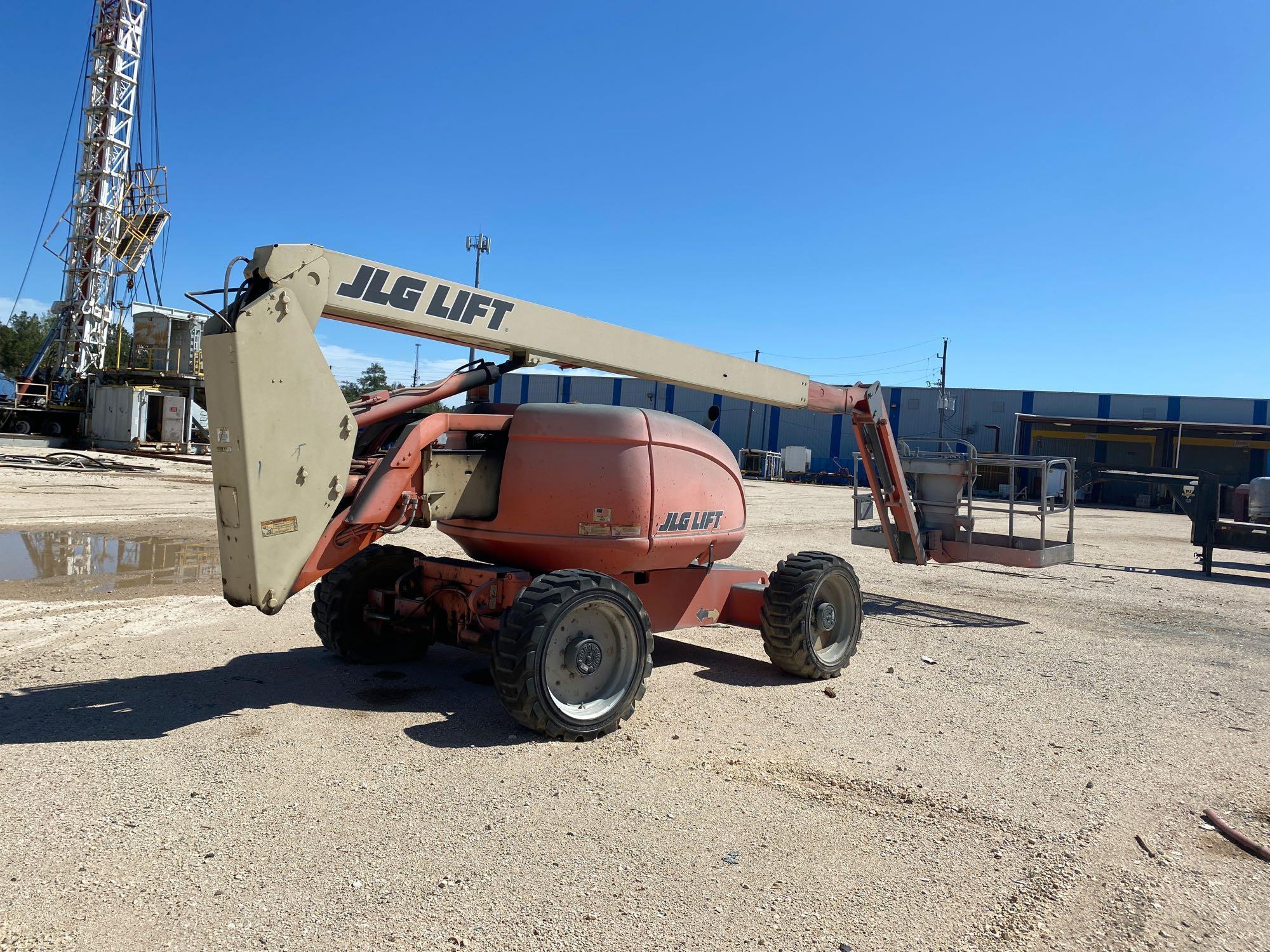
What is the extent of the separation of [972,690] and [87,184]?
4048 centimetres

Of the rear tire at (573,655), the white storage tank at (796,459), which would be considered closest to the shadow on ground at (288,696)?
the rear tire at (573,655)

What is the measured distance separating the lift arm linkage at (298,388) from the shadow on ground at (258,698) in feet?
4.04

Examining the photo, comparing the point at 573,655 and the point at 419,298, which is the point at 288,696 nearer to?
the point at 573,655

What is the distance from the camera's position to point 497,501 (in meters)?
6.20

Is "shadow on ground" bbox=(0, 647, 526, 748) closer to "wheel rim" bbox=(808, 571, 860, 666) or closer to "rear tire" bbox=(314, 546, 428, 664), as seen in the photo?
"rear tire" bbox=(314, 546, 428, 664)

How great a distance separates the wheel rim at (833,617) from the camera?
7172mm

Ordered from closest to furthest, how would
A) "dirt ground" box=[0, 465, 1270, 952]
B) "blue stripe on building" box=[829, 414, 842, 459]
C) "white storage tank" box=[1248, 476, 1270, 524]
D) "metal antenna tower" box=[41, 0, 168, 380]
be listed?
"dirt ground" box=[0, 465, 1270, 952], "white storage tank" box=[1248, 476, 1270, 524], "metal antenna tower" box=[41, 0, 168, 380], "blue stripe on building" box=[829, 414, 842, 459]

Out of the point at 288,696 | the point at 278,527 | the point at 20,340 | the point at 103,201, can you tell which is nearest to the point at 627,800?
the point at 278,527

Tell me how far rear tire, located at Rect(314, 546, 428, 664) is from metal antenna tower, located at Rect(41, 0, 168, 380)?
3483 cm

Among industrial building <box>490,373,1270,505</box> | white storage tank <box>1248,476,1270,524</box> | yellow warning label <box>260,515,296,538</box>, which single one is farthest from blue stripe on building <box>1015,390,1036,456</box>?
yellow warning label <box>260,515,296,538</box>

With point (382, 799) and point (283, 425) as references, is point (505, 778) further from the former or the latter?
point (283, 425)

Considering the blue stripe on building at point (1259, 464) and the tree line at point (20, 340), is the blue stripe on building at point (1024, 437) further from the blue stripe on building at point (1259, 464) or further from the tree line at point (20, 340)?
the tree line at point (20, 340)

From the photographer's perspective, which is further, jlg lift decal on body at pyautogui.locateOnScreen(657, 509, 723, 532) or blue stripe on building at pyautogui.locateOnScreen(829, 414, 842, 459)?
blue stripe on building at pyautogui.locateOnScreen(829, 414, 842, 459)

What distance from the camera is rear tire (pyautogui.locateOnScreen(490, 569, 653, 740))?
508cm
